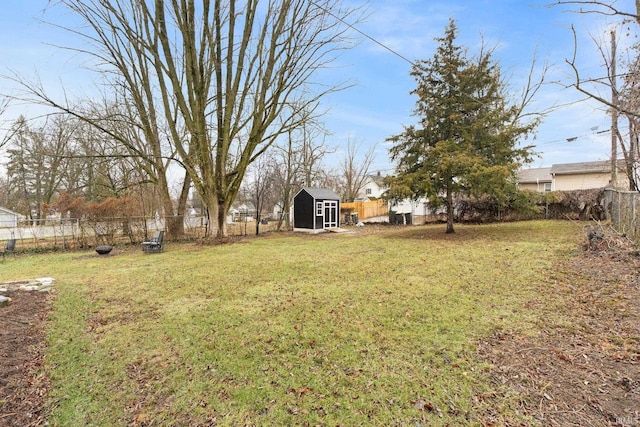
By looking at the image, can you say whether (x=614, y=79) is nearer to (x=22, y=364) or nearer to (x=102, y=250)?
(x=22, y=364)

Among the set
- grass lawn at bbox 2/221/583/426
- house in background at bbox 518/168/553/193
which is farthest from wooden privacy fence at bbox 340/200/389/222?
grass lawn at bbox 2/221/583/426

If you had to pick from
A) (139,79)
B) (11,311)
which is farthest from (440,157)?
(139,79)

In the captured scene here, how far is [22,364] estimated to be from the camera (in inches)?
123

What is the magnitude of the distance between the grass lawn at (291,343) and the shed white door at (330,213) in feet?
37.5

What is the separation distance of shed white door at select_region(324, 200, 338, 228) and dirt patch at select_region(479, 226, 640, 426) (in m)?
14.4

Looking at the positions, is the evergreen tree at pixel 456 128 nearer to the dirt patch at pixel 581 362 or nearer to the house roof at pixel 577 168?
the dirt patch at pixel 581 362

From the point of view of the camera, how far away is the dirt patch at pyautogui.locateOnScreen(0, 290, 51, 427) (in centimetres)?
247

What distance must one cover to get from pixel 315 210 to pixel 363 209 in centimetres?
893

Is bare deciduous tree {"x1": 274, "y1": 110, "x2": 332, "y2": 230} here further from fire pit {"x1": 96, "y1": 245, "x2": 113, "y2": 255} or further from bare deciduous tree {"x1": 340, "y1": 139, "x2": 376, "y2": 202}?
fire pit {"x1": 96, "y1": 245, "x2": 113, "y2": 255}

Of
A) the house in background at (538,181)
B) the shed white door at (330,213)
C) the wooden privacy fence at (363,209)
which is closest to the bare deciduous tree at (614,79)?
the shed white door at (330,213)

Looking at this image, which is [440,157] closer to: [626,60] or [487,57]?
[487,57]

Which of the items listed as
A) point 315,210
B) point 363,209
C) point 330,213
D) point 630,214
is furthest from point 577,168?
point 315,210

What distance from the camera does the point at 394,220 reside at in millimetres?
21344

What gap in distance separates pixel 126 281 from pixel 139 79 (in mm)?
10838
